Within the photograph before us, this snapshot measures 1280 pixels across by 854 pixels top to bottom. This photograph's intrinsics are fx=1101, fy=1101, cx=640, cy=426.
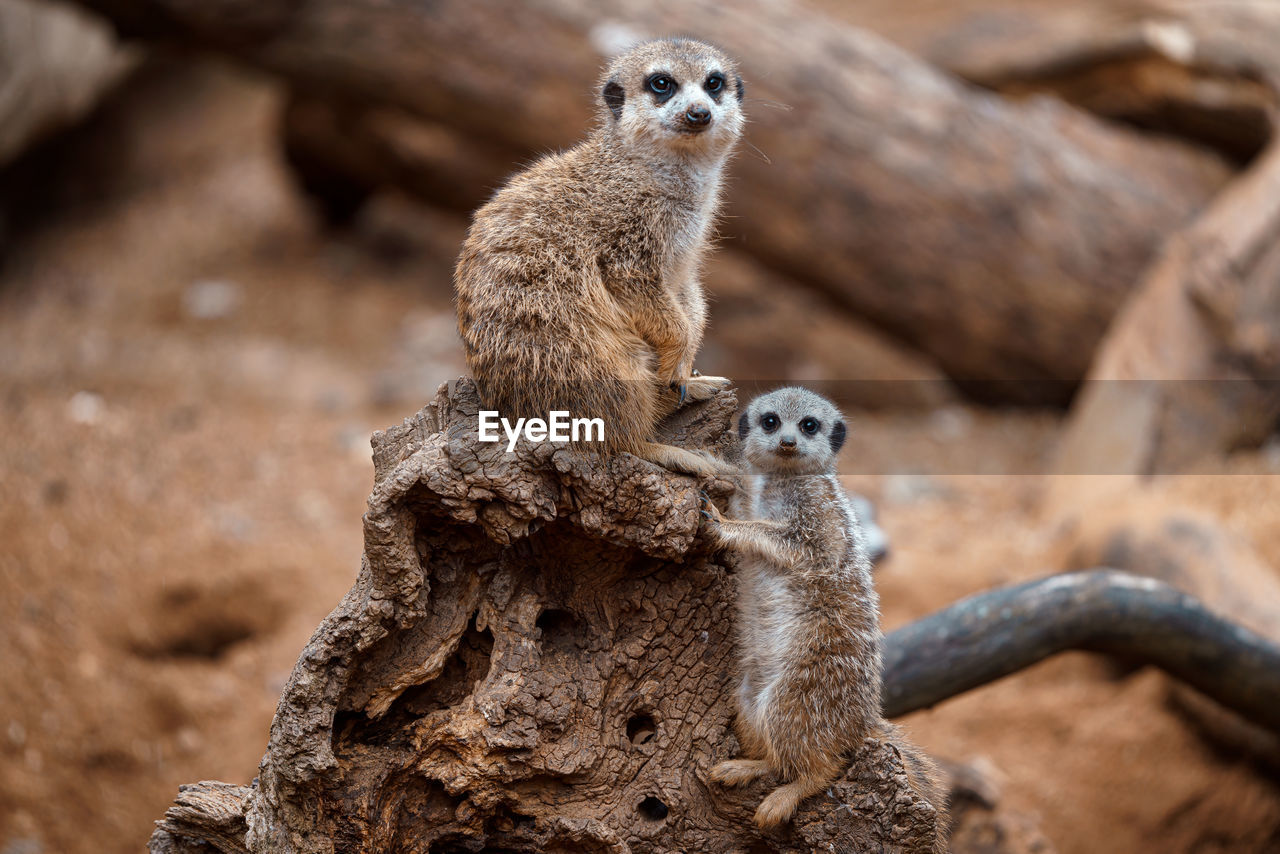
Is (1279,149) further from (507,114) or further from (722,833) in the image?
(722,833)

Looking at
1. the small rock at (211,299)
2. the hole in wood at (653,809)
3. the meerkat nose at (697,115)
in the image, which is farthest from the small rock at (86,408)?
the hole in wood at (653,809)

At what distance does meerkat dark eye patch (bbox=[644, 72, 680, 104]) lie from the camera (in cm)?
264

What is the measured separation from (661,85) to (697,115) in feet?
0.62

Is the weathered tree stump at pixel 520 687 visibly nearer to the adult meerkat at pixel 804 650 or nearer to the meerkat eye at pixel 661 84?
the adult meerkat at pixel 804 650

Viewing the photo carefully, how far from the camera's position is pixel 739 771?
223 centimetres

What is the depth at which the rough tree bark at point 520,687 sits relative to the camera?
208 centimetres

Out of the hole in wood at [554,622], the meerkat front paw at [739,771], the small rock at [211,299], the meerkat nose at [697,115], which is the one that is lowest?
the meerkat front paw at [739,771]

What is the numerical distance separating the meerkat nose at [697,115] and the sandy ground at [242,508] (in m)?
2.65

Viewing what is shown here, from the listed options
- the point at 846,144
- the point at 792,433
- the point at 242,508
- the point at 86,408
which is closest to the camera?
the point at 792,433

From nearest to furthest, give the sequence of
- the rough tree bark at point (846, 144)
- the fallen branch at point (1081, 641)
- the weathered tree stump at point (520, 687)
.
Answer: the weathered tree stump at point (520, 687) → the fallen branch at point (1081, 641) → the rough tree bark at point (846, 144)

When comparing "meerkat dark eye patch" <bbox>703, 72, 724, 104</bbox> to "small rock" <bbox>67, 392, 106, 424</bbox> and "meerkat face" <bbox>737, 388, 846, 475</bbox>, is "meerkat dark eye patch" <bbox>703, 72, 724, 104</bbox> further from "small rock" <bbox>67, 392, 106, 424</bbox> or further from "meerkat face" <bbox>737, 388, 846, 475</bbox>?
"small rock" <bbox>67, 392, 106, 424</bbox>

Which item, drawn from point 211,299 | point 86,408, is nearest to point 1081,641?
point 86,408

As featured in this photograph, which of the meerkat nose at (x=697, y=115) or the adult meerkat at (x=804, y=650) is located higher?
the meerkat nose at (x=697, y=115)

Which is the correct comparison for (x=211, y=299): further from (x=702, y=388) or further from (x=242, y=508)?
(x=702, y=388)
